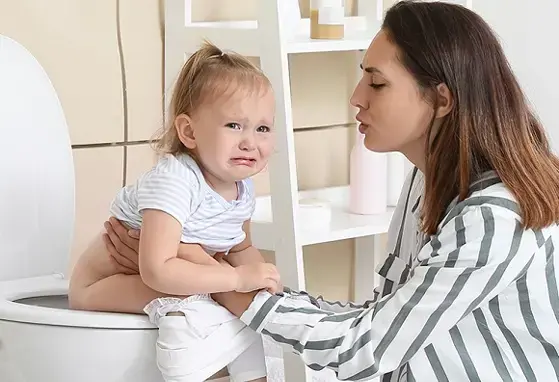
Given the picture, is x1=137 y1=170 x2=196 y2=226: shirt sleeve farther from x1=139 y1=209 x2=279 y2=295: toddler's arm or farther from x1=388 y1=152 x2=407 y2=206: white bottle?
x1=388 y1=152 x2=407 y2=206: white bottle

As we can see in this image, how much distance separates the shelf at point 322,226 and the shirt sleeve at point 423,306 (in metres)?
0.45

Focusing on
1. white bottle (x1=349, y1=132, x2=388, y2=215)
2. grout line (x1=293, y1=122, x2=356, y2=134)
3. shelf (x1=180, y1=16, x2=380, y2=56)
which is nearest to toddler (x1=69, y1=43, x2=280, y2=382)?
shelf (x1=180, y1=16, x2=380, y2=56)

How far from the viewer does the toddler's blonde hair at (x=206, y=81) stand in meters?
1.27

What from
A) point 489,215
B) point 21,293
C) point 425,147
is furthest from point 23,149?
point 489,215

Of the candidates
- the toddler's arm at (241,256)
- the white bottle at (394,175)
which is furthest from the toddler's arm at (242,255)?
the white bottle at (394,175)

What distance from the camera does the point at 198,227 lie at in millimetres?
1272

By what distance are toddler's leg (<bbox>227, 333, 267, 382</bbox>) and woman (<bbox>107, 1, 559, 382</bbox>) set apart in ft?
0.16

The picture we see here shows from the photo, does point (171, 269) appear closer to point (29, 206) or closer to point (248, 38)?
point (29, 206)

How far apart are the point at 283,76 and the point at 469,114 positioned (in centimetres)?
47

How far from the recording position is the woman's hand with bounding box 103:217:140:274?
4.30ft

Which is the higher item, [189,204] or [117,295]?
[189,204]

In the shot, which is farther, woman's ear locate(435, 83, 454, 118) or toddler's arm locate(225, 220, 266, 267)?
toddler's arm locate(225, 220, 266, 267)

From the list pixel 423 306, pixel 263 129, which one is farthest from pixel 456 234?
pixel 263 129

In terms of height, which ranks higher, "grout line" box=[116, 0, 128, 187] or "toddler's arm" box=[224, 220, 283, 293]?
"grout line" box=[116, 0, 128, 187]
